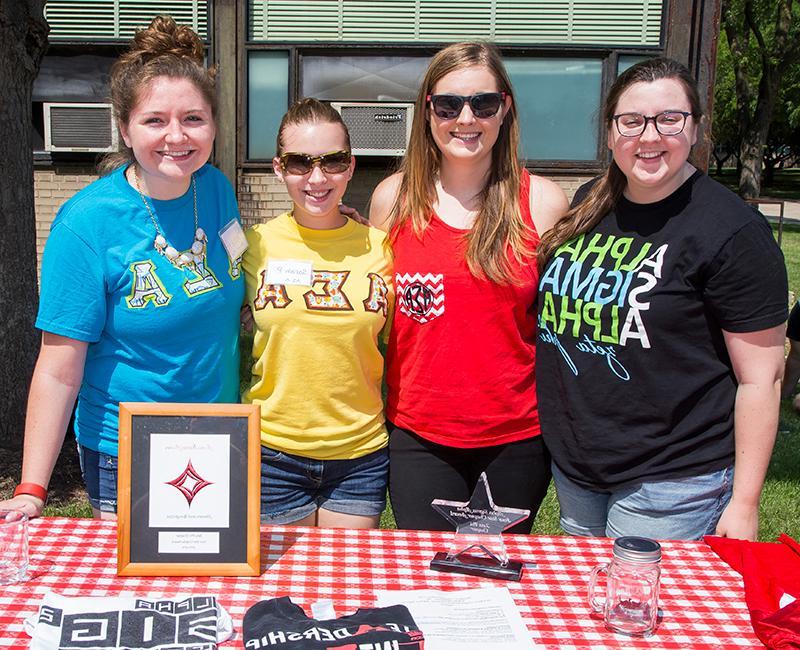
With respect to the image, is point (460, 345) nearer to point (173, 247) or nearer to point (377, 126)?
point (173, 247)

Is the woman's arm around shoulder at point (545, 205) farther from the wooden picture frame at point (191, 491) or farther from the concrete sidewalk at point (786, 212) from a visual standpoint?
the concrete sidewalk at point (786, 212)

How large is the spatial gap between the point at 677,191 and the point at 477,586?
1.18 meters

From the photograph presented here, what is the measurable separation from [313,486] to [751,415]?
1243 mm

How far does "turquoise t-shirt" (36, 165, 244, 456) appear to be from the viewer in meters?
2.21

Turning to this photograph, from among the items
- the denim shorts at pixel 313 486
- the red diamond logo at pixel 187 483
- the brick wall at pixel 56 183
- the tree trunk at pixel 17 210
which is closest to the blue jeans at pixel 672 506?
A: the denim shorts at pixel 313 486

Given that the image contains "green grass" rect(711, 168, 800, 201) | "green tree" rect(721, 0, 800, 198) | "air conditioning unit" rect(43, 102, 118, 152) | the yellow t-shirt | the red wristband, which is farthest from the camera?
"green grass" rect(711, 168, 800, 201)

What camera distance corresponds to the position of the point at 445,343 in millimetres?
2578

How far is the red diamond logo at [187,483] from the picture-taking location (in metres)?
1.96

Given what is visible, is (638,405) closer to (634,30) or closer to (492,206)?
(492,206)

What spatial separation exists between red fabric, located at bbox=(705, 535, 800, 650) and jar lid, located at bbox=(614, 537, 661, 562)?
0.81 ft

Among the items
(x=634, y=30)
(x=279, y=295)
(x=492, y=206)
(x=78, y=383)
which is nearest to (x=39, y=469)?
(x=78, y=383)

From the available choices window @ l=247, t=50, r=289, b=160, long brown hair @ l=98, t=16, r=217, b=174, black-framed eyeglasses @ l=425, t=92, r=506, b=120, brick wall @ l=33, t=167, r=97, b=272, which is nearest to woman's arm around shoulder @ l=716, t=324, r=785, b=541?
black-framed eyeglasses @ l=425, t=92, r=506, b=120

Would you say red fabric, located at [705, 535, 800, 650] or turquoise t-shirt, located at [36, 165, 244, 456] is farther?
turquoise t-shirt, located at [36, 165, 244, 456]

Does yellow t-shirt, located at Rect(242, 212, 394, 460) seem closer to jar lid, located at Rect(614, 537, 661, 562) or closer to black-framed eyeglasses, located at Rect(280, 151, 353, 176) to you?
black-framed eyeglasses, located at Rect(280, 151, 353, 176)
